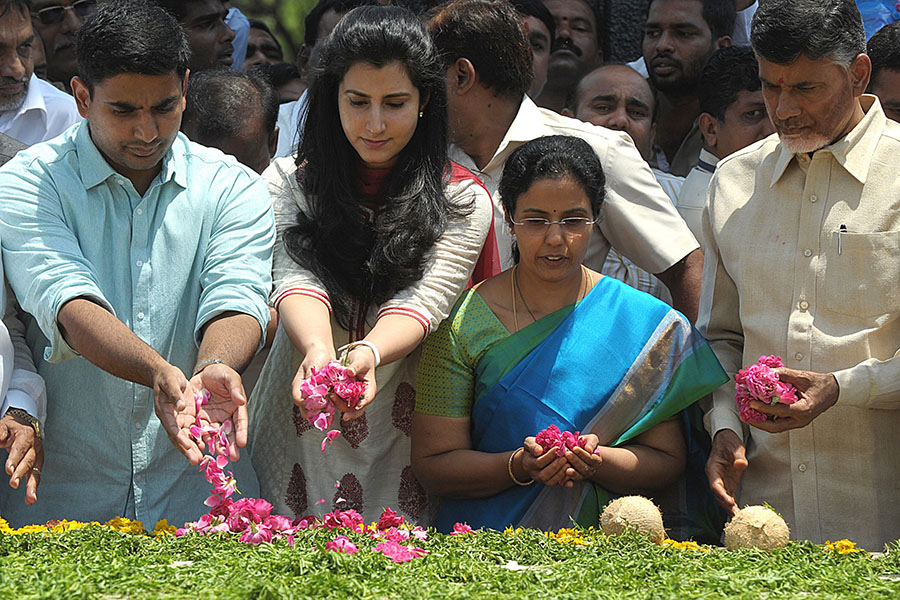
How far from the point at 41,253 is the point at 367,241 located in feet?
Result: 3.32

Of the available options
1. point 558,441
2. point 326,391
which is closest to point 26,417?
point 326,391

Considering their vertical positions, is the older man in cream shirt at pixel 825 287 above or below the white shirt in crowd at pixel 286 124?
below

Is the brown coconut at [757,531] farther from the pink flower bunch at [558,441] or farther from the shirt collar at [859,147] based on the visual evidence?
the shirt collar at [859,147]

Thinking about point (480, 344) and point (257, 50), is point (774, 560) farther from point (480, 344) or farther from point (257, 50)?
point (257, 50)

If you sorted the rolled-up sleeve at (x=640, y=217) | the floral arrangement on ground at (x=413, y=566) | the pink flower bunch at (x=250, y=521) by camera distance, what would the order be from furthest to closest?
the rolled-up sleeve at (x=640, y=217) → the pink flower bunch at (x=250, y=521) → the floral arrangement on ground at (x=413, y=566)

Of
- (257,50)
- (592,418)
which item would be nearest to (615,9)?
(257,50)

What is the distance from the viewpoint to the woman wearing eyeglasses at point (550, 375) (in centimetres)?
376

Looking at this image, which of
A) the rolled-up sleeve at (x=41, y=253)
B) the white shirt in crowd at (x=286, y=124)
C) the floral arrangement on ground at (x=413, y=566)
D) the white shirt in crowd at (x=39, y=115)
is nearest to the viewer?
the floral arrangement on ground at (x=413, y=566)

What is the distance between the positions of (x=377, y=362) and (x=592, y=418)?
31.9 inches

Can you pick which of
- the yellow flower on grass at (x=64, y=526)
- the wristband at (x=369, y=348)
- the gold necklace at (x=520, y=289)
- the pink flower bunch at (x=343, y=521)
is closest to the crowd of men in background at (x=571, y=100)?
the yellow flower on grass at (x=64, y=526)

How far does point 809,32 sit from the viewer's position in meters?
Answer: 3.68

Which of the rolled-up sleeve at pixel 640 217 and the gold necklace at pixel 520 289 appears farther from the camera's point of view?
the rolled-up sleeve at pixel 640 217

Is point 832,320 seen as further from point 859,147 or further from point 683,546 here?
point 683,546

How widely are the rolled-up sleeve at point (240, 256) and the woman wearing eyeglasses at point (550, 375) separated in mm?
609
